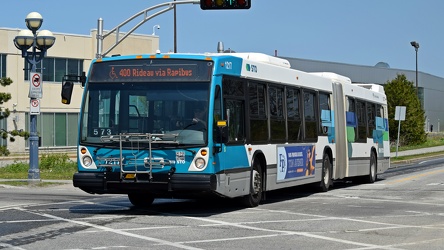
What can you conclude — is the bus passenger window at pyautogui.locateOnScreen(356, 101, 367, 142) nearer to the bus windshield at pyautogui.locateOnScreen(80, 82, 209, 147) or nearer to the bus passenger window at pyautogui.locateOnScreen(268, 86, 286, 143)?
the bus passenger window at pyautogui.locateOnScreen(268, 86, 286, 143)

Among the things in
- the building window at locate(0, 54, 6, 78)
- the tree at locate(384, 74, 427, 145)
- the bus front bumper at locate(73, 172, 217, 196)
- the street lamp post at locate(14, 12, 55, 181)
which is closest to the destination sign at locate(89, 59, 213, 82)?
the bus front bumper at locate(73, 172, 217, 196)

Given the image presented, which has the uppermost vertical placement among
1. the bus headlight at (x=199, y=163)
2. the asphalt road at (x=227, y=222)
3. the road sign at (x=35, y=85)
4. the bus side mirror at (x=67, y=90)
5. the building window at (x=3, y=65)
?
the building window at (x=3, y=65)

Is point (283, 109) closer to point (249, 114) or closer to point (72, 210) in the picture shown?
point (249, 114)

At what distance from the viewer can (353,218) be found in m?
15.8

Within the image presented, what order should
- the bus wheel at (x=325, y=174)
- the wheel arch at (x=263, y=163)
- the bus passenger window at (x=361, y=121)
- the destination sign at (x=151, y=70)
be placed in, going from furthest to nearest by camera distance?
1. the bus passenger window at (x=361, y=121)
2. the bus wheel at (x=325, y=174)
3. the wheel arch at (x=263, y=163)
4. the destination sign at (x=151, y=70)

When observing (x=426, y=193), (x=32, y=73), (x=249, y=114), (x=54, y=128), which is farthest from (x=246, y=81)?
(x=54, y=128)

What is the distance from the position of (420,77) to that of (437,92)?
7.82m

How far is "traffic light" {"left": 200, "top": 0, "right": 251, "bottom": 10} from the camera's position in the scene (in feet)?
89.0

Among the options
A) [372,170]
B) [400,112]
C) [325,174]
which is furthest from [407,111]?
[325,174]

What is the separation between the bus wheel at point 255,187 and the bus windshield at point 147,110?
2.40 meters

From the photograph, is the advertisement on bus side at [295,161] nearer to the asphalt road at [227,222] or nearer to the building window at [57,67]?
the asphalt road at [227,222]

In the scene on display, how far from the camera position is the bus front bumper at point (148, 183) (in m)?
15.6

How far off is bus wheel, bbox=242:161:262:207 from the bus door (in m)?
6.16

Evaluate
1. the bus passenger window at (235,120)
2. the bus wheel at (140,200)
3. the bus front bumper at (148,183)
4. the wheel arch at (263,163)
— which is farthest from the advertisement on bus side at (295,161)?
the bus front bumper at (148,183)
